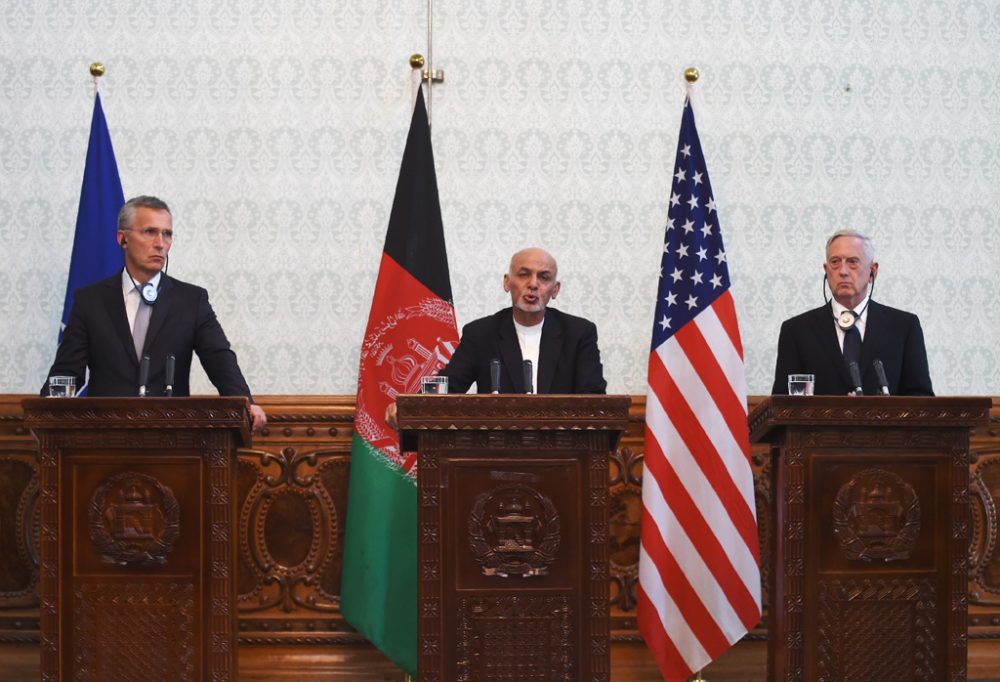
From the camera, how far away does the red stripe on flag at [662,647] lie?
17.6 feet

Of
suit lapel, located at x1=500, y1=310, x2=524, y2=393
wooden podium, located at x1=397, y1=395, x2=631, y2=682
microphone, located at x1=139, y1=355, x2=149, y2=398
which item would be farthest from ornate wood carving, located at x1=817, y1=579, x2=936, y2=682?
microphone, located at x1=139, y1=355, x2=149, y2=398

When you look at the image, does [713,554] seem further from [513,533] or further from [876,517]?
[513,533]

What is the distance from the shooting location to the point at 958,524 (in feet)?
13.6

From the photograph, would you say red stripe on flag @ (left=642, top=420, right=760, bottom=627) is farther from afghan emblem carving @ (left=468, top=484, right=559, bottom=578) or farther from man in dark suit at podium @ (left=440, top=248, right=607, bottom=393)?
afghan emblem carving @ (left=468, top=484, right=559, bottom=578)

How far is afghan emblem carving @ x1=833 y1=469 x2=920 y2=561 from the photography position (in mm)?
4141

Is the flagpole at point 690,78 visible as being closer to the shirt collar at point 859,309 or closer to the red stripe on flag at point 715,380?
the red stripe on flag at point 715,380

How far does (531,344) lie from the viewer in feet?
16.4

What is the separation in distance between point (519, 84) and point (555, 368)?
6.45 feet

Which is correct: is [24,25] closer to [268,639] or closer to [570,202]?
[570,202]

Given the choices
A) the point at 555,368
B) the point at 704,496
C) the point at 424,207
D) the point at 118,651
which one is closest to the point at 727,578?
the point at 704,496

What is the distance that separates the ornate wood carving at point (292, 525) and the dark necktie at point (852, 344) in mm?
1203

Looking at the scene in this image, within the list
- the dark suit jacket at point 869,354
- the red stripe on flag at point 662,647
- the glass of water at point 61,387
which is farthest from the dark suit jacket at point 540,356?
the glass of water at point 61,387

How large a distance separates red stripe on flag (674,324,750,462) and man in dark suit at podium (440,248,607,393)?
70 centimetres

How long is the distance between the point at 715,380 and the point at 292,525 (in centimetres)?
214
